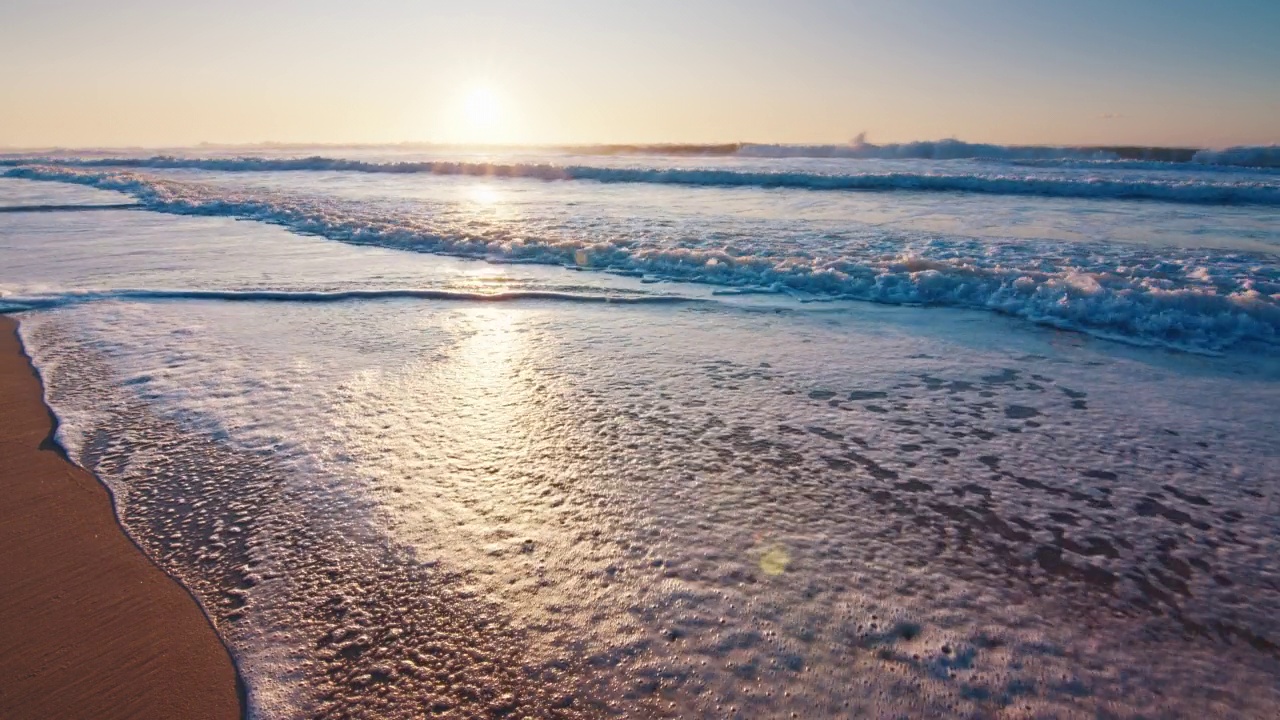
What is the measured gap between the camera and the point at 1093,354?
3.99 metres

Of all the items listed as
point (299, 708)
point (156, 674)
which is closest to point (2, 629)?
point (156, 674)

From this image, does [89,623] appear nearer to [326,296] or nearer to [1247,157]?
[326,296]

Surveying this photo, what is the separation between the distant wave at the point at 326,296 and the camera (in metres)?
5.09

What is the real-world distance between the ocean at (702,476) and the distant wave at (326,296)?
35mm

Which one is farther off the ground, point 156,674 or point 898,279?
point 898,279

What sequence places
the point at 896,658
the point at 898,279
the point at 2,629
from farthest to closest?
the point at 898,279, the point at 2,629, the point at 896,658

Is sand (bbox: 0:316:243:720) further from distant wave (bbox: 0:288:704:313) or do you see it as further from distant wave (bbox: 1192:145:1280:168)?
distant wave (bbox: 1192:145:1280:168)

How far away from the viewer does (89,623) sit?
1812 mm

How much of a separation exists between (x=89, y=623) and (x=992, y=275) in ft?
19.6

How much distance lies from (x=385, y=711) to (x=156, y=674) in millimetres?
623

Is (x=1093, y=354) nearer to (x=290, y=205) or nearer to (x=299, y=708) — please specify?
(x=299, y=708)

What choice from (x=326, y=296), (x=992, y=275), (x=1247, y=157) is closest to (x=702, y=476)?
(x=326, y=296)

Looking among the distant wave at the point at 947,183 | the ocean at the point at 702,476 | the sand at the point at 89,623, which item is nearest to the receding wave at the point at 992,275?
the ocean at the point at 702,476

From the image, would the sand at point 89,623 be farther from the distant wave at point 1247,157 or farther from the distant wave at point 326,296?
the distant wave at point 1247,157
